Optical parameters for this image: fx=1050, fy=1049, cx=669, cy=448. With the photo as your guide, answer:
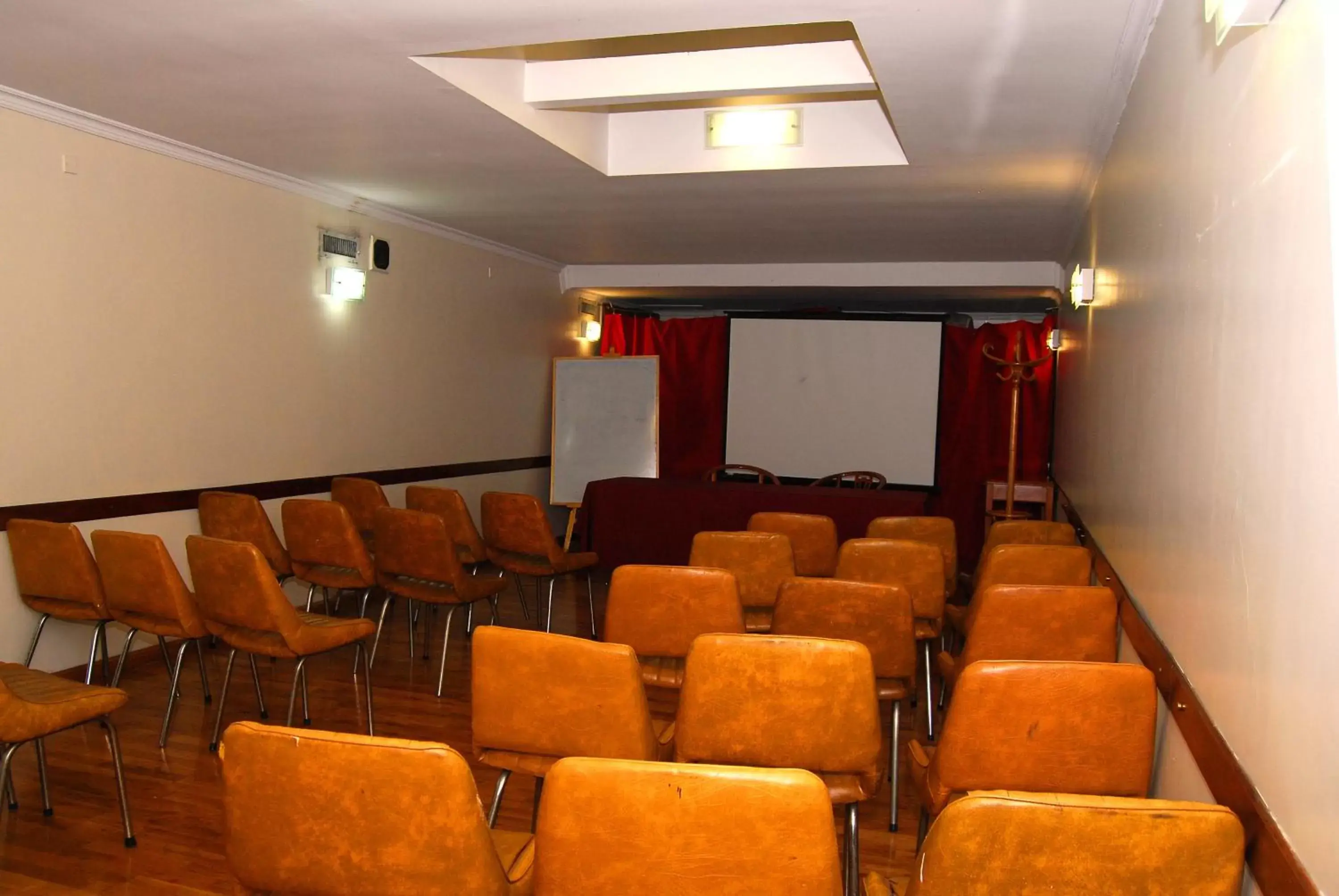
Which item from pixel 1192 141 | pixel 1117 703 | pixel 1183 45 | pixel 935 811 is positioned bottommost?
pixel 935 811

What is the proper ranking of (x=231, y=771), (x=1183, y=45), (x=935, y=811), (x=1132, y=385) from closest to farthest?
(x=231, y=771), (x=935, y=811), (x=1183, y=45), (x=1132, y=385)

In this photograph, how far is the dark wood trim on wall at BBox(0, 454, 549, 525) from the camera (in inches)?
187

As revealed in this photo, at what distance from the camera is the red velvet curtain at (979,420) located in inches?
402

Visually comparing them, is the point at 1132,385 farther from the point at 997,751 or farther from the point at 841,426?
the point at 841,426

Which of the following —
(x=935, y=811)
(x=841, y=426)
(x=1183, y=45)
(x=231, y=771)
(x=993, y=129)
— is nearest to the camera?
(x=231, y=771)

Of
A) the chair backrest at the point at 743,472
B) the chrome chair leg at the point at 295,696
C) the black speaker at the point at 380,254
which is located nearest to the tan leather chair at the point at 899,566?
the chrome chair leg at the point at 295,696

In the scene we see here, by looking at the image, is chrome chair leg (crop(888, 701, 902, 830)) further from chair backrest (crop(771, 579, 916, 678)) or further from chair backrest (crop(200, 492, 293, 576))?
chair backrest (crop(200, 492, 293, 576))

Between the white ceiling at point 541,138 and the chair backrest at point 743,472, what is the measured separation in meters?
2.51

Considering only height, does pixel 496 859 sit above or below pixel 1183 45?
below

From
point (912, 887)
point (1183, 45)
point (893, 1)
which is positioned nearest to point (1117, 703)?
point (912, 887)

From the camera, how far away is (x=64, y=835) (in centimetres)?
328

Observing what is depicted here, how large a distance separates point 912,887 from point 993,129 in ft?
12.1

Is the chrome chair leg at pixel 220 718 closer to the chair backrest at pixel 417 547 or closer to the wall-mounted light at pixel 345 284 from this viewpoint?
the chair backrest at pixel 417 547

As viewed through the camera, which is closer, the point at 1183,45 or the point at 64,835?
the point at 1183,45
